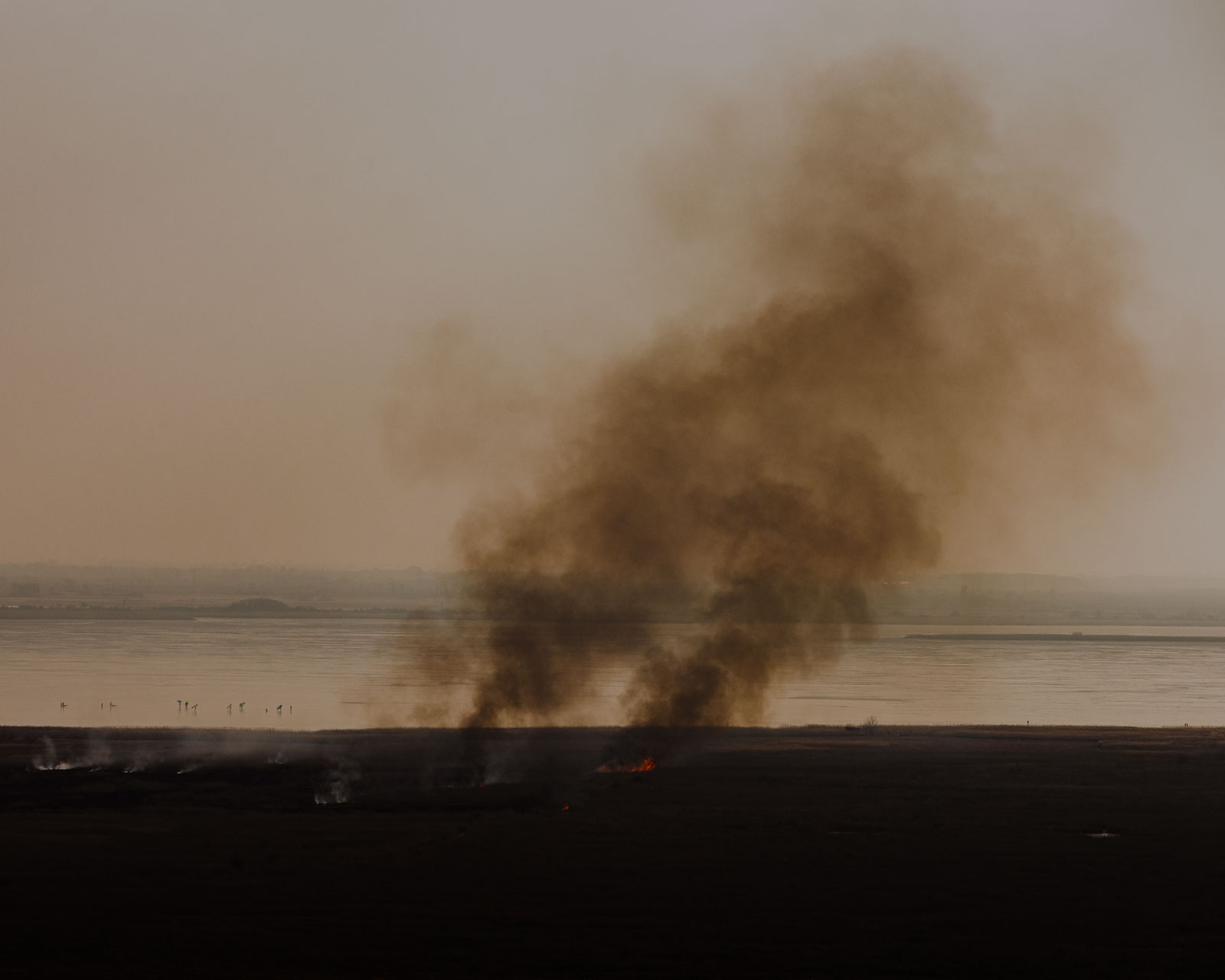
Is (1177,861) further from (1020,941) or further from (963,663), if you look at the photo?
(963,663)

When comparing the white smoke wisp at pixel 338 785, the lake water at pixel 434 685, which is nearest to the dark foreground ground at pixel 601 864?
the white smoke wisp at pixel 338 785

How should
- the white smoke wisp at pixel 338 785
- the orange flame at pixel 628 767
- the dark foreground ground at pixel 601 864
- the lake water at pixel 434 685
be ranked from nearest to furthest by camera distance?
1. the dark foreground ground at pixel 601 864
2. the white smoke wisp at pixel 338 785
3. the orange flame at pixel 628 767
4. the lake water at pixel 434 685

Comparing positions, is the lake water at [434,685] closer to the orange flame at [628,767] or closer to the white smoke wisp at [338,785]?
the orange flame at [628,767]

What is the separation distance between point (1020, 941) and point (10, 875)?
25.1 meters

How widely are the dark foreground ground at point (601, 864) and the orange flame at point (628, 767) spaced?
53 cm

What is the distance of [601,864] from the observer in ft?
131

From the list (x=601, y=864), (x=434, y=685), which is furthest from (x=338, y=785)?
(x=434, y=685)

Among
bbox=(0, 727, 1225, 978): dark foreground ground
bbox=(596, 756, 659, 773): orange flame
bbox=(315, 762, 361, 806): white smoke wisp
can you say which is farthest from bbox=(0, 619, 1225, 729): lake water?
bbox=(0, 727, 1225, 978): dark foreground ground

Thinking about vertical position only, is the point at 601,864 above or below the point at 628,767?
above

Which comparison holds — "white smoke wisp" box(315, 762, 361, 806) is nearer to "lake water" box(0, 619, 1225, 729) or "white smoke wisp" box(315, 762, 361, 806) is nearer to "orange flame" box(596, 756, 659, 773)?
"orange flame" box(596, 756, 659, 773)

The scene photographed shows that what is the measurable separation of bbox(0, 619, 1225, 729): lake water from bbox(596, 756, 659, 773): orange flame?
40.8 feet

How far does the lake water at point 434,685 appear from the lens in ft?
287

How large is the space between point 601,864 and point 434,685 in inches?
2744

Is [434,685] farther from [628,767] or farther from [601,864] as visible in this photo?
[601,864]
